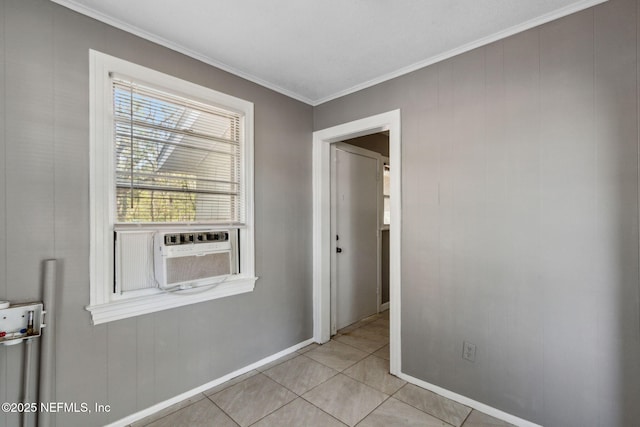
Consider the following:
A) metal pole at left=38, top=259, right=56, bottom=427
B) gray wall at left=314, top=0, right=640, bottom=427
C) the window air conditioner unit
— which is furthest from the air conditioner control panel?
gray wall at left=314, top=0, right=640, bottom=427

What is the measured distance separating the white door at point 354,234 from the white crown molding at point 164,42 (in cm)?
97

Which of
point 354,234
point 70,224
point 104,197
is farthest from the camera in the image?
point 354,234

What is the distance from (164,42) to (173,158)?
0.78 metres

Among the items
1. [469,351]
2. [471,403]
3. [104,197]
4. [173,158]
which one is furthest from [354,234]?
[104,197]

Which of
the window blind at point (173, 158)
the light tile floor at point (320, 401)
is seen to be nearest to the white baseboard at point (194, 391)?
the light tile floor at point (320, 401)

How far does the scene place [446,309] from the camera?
2.19 meters

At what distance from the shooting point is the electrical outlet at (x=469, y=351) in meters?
2.07

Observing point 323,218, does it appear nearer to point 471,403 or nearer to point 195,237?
point 195,237

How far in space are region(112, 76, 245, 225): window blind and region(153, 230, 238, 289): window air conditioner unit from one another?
15 cm

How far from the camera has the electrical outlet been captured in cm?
207

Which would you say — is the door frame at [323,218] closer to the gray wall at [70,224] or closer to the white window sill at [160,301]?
the white window sill at [160,301]

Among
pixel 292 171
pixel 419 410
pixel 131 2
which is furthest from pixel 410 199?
pixel 131 2

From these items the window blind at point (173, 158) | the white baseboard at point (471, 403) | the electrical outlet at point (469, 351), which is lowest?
the white baseboard at point (471, 403)

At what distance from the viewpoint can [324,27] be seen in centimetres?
190
